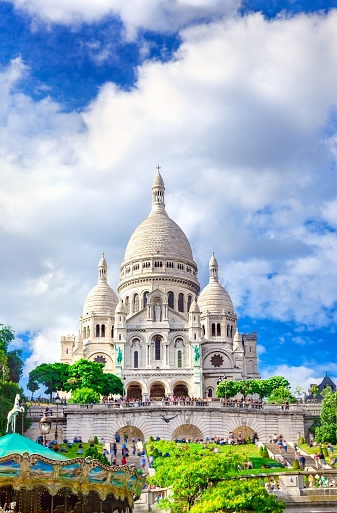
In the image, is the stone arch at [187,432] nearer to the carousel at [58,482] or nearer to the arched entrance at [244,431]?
the arched entrance at [244,431]

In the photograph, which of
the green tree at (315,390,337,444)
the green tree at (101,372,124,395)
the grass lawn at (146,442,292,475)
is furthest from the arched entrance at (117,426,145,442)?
the green tree at (101,372,124,395)

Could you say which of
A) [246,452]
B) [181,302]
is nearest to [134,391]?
[181,302]

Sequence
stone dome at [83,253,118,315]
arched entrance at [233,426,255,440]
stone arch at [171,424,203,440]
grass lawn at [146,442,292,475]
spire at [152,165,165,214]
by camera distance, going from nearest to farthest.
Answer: grass lawn at [146,442,292,475], stone arch at [171,424,203,440], arched entrance at [233,426,255,440], stone dome at [83,253,118,315], spire at [152,165,165,214]

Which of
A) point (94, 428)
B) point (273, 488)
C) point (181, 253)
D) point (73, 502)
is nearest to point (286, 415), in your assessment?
point (94, 428)

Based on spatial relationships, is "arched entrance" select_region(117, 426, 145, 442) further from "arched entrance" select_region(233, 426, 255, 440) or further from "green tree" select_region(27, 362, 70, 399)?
"green tree" select_region(27, 362, 70, 399)

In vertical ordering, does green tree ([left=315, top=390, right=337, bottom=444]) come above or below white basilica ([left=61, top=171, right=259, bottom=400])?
below

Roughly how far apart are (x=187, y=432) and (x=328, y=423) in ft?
38.8

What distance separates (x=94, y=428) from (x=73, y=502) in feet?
87.8

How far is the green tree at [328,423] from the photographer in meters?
64.9

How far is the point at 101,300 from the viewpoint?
11356cm

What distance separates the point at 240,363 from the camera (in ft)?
354

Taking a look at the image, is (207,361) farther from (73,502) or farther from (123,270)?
(73,502)

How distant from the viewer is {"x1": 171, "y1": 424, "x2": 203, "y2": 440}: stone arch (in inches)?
2660

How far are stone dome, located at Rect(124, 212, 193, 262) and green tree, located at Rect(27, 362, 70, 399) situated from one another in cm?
2941
